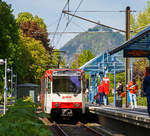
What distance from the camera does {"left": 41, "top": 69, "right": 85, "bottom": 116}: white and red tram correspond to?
20.8 meters

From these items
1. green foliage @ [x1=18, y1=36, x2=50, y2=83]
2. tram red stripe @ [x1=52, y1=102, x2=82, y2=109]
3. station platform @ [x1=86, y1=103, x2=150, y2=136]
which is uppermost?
green foliage @ [x1=18, y1=36, x2=50, y2=83]

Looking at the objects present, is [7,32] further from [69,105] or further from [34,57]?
[34,57]

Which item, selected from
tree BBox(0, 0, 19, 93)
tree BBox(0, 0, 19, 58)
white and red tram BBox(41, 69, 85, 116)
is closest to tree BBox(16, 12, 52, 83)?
tree BBox(0, 0, 19, 93)

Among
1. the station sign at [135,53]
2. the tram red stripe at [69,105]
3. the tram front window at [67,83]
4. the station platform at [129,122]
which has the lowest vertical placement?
the station platform at [129,122]

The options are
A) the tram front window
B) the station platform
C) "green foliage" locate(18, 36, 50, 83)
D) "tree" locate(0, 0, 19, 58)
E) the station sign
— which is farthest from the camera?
"green foliage" locate(18, 36, 50, 83)

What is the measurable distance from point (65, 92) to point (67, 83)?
0.56 metres

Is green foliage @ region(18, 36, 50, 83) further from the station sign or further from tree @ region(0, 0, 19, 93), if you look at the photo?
the station sign

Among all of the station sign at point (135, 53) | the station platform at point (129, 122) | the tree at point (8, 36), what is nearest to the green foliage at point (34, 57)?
the tree at point (8, 36)

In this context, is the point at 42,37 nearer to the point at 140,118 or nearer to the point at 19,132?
the point at 140,118

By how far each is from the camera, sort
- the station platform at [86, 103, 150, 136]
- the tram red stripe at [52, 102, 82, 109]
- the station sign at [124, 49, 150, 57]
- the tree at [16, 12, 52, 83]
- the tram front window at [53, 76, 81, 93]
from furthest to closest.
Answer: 1. the tree at [16, 12, 52, 83]
2. the tram front window at [53, 76, 81, 93]
3. the tram red stripe at [52, 102, 82, 109]
4. the station sign at [124, 49, 150, 57]
5. the station platform at [86, 103, 150, 136]

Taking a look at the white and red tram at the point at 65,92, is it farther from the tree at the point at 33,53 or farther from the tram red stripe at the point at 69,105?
the tree at the point at 33,53

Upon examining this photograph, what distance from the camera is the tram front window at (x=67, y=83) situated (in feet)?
69.3

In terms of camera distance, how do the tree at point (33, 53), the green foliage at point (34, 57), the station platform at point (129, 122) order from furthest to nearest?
1. the green foliage at point (34, 57)
2. the tree at point (33, 53)
3. the station platform at point (129, 122)

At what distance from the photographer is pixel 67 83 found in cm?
2128
